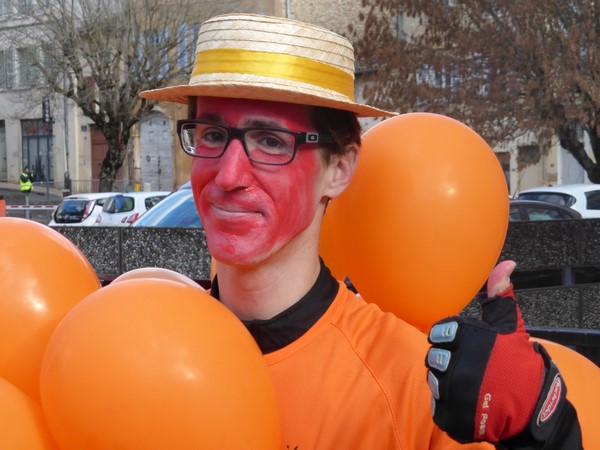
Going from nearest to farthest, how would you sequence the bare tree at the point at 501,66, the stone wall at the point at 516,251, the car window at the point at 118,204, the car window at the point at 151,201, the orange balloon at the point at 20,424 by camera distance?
the orange balloon at the point at 20,424 < the stone wall at the point at 516,251 < the bare tree at the point at 501,66 < the car window at the point at 118,204 < the car window at the point at 151,201

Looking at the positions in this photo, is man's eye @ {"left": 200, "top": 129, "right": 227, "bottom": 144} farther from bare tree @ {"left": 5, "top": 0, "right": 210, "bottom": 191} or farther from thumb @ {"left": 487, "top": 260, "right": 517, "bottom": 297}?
bare tree @ {"left": 5, "top": 0, "right": 210, "bottom": 191}

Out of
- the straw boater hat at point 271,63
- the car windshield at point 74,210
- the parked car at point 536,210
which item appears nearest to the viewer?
the straw boater hat at point 271,63

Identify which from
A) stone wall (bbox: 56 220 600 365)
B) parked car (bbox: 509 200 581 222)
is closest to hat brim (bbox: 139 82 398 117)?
stone wall (bbox: 56 220 600 365)

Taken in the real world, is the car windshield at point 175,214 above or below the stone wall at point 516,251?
above

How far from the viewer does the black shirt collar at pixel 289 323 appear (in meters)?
1.98

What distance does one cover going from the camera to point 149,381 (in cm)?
161

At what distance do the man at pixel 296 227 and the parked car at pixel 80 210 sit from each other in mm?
17680

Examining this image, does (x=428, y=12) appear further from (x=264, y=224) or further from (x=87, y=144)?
(x=87, y=144)

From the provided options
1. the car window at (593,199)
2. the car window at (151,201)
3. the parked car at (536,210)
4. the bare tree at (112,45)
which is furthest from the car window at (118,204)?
the parked car at (536,210)

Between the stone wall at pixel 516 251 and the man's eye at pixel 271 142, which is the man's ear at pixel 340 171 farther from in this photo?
the stone wall at pixel 516 251

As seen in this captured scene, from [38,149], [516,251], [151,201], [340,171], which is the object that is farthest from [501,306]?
[38,149]

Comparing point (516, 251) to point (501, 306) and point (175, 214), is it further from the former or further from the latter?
point (501, 306)

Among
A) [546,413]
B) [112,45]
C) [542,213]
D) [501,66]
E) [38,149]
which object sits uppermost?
[112,45]

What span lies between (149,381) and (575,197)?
43.4 ft
